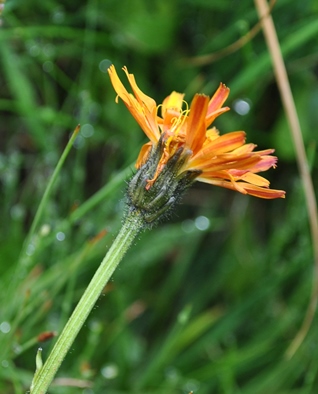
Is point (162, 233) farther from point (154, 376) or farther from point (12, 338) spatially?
point (12, 338)

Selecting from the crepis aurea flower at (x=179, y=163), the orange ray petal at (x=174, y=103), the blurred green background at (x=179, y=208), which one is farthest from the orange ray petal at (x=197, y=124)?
the blurred green background at (x=179, y=208)

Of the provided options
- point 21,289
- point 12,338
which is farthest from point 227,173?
point 21,289

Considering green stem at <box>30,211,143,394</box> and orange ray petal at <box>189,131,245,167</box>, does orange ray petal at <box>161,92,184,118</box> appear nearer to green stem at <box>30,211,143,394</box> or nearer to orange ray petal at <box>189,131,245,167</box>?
orange ray petal at <box>189,131,245,167</box>

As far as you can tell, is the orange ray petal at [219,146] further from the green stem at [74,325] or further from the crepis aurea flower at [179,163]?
the green stem at [74,325]

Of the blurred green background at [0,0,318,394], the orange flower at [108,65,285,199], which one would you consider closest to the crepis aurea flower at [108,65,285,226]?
the orange flower at [108,65,285,199]

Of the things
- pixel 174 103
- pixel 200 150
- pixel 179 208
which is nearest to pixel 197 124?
pixel 200 150

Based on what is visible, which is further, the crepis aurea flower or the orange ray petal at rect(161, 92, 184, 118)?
the orange ray petal at rect(161, 92, 184, 118)

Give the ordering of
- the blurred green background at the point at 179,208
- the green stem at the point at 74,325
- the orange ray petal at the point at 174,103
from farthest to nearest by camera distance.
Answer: the blurred green background at the point at 179,208 → the orange ray petal at the point at 174,103 → the green stem at the point at 74,325
